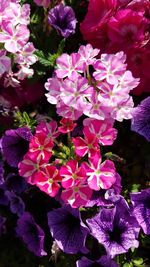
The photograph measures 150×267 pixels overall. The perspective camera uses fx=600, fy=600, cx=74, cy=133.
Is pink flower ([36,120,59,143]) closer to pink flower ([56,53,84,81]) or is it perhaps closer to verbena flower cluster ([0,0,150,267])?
verbena flower cluster ([0,0,150,267])

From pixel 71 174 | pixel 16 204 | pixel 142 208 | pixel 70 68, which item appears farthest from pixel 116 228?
pixel 70 68

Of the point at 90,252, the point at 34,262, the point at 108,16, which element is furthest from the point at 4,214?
the point at 108,16

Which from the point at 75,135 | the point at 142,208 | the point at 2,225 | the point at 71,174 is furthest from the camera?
the point at 2,225

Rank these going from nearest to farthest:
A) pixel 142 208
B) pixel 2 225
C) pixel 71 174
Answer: pixel 71 174, pixel 142 208, pixel 2 225

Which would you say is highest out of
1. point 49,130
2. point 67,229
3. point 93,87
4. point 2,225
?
point 93,87

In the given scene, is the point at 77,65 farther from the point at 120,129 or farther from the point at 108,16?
the point at 120,129

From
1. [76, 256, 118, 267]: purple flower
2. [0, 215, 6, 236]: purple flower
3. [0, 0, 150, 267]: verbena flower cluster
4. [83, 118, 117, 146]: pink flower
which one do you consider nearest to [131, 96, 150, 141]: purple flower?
[0, 0, 150, 267]: verbena flower cluster

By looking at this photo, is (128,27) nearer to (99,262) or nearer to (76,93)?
(76,93)

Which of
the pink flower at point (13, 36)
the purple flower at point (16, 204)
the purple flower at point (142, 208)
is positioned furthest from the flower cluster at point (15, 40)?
the purple flower at point (142, 208)
